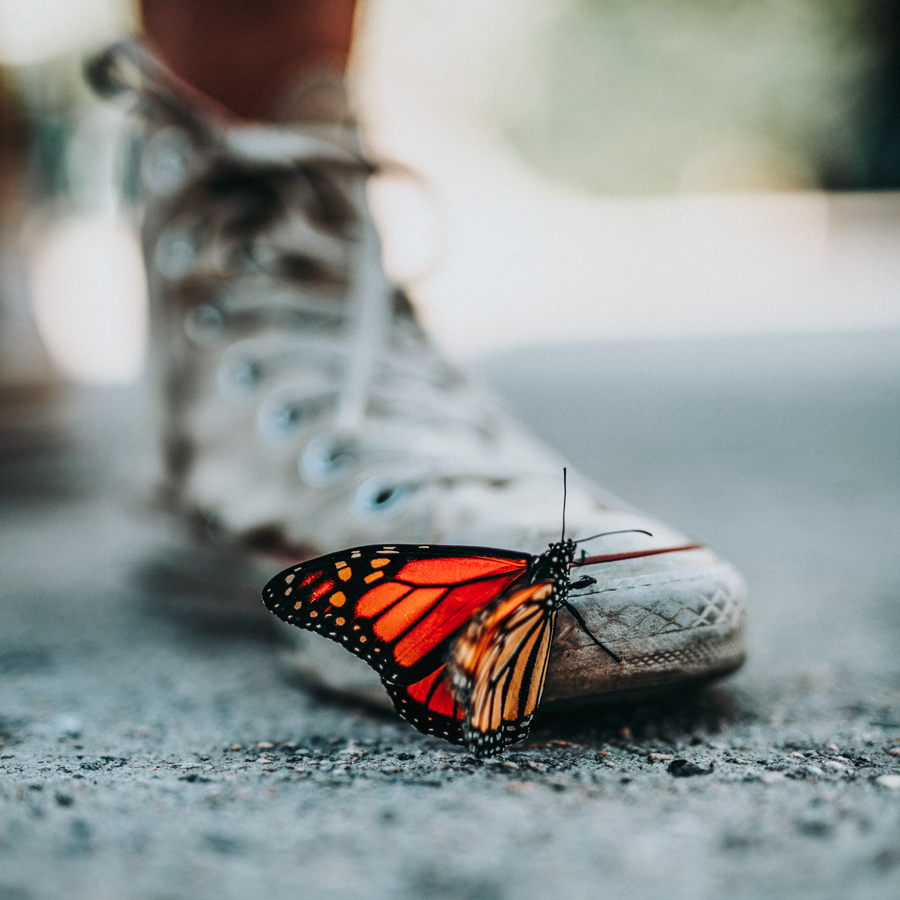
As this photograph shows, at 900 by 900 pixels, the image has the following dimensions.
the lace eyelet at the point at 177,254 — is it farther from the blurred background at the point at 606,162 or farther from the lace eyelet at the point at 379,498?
the blurred background at the point at 606,162

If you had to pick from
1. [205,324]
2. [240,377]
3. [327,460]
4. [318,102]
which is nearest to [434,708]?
[327,460]

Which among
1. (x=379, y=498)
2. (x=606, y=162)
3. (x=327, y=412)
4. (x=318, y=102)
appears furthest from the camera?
(x=606, y=162)

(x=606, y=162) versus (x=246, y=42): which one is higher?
(x=606, y=162)

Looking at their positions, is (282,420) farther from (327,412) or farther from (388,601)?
(388,601)

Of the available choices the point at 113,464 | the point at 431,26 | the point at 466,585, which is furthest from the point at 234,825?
the point at 431,26

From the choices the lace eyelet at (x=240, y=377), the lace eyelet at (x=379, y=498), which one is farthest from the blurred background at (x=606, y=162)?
the lace eyelet at (x=379, y=498)

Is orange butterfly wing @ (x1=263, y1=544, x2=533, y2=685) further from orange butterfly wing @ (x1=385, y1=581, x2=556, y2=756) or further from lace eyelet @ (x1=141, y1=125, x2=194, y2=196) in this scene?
lace eyelet @ (x1=141, y1=125, x2=194, y2=196)

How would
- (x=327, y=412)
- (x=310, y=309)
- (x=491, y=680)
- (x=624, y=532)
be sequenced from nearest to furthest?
(x=491, y=680) < (x=624, y=532) < (x=327, y=412) < (x=310, y=309)
